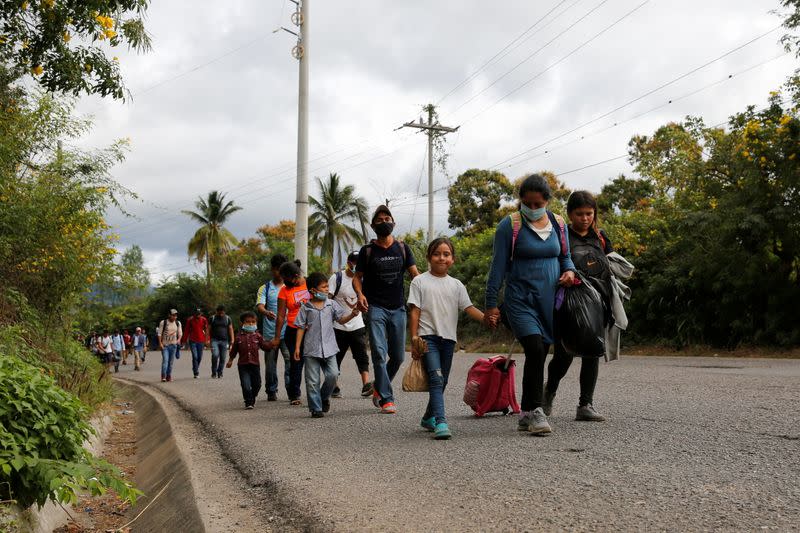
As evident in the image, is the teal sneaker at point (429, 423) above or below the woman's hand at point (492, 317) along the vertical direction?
below

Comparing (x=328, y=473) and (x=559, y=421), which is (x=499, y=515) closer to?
(x=328, y=473)

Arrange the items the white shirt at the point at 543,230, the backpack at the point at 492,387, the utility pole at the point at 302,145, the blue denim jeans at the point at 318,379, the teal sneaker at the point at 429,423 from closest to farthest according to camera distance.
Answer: the white shirt at the point at 543,230
the teal sneaker at the point at 429,423
the backpack at the point at 492,387
the blue denim jeans at the point at 318,379
the utility pole at the point at 302,145

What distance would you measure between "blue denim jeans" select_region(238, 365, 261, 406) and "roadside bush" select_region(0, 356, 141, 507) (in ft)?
15.8

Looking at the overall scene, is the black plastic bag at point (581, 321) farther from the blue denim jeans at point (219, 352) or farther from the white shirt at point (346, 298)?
the blue denim jeans at point (219, 352)

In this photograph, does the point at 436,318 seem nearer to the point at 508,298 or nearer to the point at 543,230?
the point at 508,298

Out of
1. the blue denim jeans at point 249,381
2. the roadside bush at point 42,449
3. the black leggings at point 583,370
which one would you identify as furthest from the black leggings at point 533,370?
the blue denim jeans at point 249,381

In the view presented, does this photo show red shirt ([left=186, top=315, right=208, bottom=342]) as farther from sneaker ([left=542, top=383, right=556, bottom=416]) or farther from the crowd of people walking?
sneaker ([left=542, top=383, right=556, bottom=416])

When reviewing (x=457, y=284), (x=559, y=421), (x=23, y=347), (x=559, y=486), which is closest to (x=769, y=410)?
(x=559, y=421)

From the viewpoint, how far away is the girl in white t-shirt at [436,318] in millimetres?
6102

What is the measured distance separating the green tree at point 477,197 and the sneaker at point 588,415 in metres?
39.7

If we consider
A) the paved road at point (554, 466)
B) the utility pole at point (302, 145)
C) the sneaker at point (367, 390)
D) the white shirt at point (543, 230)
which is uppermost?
the utility pole at point (302, 145)

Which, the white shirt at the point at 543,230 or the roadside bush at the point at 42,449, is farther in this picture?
the white shirt at the point at 543,230

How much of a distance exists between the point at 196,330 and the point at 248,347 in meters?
9.32

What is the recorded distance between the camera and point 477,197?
4650cm
